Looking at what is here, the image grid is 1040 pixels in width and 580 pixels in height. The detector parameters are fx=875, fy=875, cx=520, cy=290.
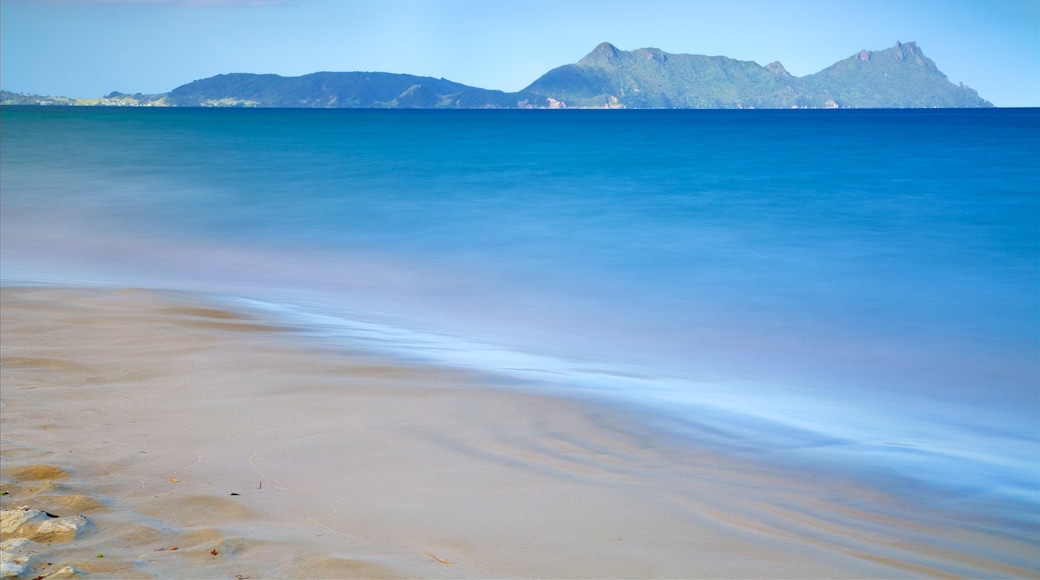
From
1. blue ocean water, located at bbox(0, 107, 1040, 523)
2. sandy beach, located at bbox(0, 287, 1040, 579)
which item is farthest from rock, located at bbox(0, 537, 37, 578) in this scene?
blue ocean water, located at bbox(0, 107, 1040, 523)

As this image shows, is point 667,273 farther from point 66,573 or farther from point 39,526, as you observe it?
point 66,573

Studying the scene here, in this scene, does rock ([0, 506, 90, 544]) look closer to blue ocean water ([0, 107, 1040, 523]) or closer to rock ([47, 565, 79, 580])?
rock ([47, 565, 79, 580])

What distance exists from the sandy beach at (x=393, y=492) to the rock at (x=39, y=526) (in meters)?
0.01

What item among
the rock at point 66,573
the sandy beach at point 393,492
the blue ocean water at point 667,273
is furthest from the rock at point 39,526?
the blue ocean water at point 667,273

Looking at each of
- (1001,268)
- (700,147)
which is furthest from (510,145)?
(1001,268)

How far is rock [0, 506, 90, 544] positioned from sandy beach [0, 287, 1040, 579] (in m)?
0.01

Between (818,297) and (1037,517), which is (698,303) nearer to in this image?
(818,297)

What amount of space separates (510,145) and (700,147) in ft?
32.2

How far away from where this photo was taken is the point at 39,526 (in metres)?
3.29

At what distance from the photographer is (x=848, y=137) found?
→ 51.6 m

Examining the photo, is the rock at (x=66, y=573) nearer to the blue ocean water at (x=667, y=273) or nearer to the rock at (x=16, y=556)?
the rock at (x=16, y=556)

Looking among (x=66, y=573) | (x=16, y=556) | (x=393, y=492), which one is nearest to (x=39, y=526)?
(x=16, y=556)

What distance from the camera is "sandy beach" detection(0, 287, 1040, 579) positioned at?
11.0 feet

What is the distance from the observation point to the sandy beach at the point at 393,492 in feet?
11.0
